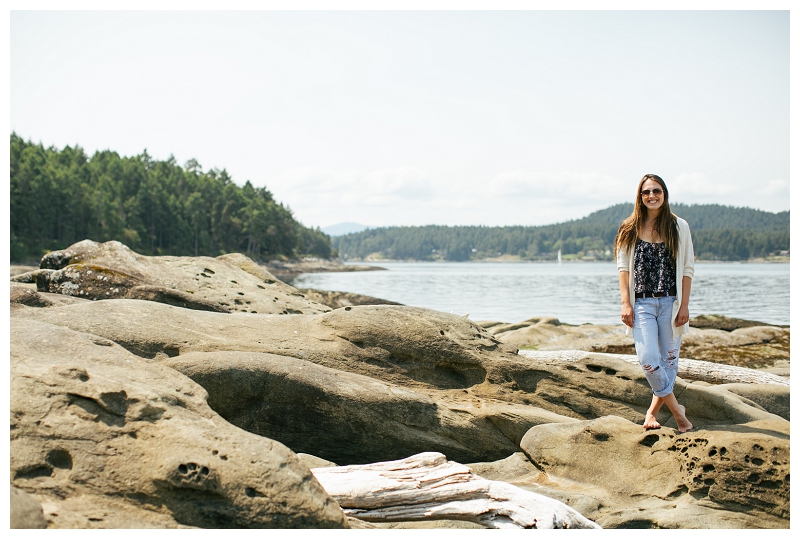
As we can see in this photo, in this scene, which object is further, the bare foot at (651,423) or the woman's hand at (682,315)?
the bare foot at (651,423)

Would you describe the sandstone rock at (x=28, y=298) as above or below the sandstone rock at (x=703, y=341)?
above

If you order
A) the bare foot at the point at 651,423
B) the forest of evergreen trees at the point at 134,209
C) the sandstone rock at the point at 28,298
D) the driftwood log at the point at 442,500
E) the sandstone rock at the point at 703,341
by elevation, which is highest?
the forest of evergreen trees at the point at 134,209

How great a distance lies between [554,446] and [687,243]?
274 centimetres

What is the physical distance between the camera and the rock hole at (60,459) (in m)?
4.61

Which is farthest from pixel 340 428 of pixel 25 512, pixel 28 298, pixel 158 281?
pixel 158 281

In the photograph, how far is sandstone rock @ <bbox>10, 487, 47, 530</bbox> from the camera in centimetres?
386

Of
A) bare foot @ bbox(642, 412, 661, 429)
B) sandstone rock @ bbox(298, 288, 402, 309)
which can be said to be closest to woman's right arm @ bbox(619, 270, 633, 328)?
bare foot @ bbox(642, 412, 661, 429)

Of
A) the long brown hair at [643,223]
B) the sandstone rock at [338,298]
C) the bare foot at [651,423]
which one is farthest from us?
the sandstone rock at [338,298]

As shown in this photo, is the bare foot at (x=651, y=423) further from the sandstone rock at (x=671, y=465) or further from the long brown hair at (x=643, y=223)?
the long brown hair at (x=643, y=223)

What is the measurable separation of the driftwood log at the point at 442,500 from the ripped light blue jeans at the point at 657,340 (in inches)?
70.1

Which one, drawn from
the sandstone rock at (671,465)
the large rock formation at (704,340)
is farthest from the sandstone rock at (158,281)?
the sandstone rock at (671,465)

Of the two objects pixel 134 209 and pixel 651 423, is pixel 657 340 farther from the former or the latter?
pixel 134 209

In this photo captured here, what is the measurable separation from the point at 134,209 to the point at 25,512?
3701 inches

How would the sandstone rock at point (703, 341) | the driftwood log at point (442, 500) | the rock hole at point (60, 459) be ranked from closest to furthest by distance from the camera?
1. the rock hole at point (60, 459)
2. the driftwood log at point (442, 500)
3. the sandstone rock at point (703, 341)
